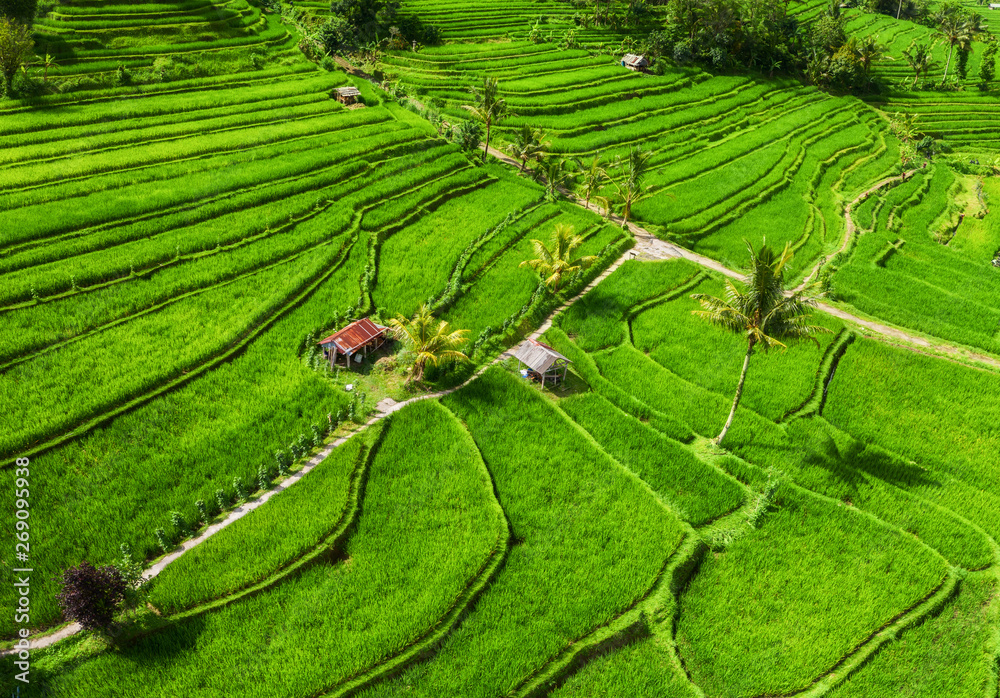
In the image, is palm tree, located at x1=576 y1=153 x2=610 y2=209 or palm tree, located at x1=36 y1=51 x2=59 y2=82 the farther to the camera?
palm tree, located at x1=36 y1=51 x2=59 y2=82

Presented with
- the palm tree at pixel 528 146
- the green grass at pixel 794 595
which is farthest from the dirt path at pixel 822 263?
the green grass at pixel 794 595

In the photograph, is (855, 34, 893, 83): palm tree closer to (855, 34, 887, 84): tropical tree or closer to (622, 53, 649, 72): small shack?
(855, 34, 887, 84): tropical tree

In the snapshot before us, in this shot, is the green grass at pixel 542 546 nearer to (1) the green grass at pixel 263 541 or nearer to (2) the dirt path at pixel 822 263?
(1) the green grass at pixel 263 541

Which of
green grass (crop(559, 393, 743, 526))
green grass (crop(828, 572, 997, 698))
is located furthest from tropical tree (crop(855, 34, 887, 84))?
green grass (crop(828, 572, 997, 698))

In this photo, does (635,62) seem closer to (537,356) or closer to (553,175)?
(553,175)

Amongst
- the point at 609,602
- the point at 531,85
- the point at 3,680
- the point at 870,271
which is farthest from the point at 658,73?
the point at 3,680

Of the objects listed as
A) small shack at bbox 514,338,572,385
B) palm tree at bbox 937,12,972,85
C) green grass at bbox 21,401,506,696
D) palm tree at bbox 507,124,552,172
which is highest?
palm tree at bbox 937,12,972,85
